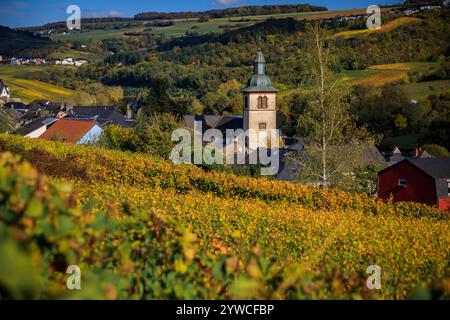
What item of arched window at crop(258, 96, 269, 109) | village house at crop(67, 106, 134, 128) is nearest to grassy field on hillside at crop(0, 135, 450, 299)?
arched window at crop(258, 96, 269, 109)

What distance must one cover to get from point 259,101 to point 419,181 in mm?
26853

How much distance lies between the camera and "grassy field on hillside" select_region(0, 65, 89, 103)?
126 meters

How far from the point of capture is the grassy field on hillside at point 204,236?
11.6 ft

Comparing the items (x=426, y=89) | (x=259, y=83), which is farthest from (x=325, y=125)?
(x=426, y=89)

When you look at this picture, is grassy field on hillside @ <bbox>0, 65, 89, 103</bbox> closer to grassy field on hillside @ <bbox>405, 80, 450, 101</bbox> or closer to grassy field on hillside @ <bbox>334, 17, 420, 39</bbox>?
grassy field on hillside @ <bbox>334, 17, 420, 39</bbox>

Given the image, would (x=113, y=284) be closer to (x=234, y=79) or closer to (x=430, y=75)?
(x=430, y=75)

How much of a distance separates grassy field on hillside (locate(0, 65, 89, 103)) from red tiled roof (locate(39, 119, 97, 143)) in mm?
66914

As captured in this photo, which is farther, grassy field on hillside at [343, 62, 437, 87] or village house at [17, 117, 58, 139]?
grassy field on hillside at [343, 62, 437, 87]

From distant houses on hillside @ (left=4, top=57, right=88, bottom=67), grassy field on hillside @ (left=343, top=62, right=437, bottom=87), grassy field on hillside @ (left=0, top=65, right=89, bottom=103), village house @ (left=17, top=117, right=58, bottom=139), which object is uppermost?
distant houses on hillside @ (left=4, top=57, right=88, bottom=67)

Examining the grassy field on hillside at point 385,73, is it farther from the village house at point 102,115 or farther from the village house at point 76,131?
the village house at point 76,131

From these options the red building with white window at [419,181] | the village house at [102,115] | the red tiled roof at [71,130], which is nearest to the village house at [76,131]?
the red tiled roof at [71,130]

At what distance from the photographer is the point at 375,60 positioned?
114438 mm
